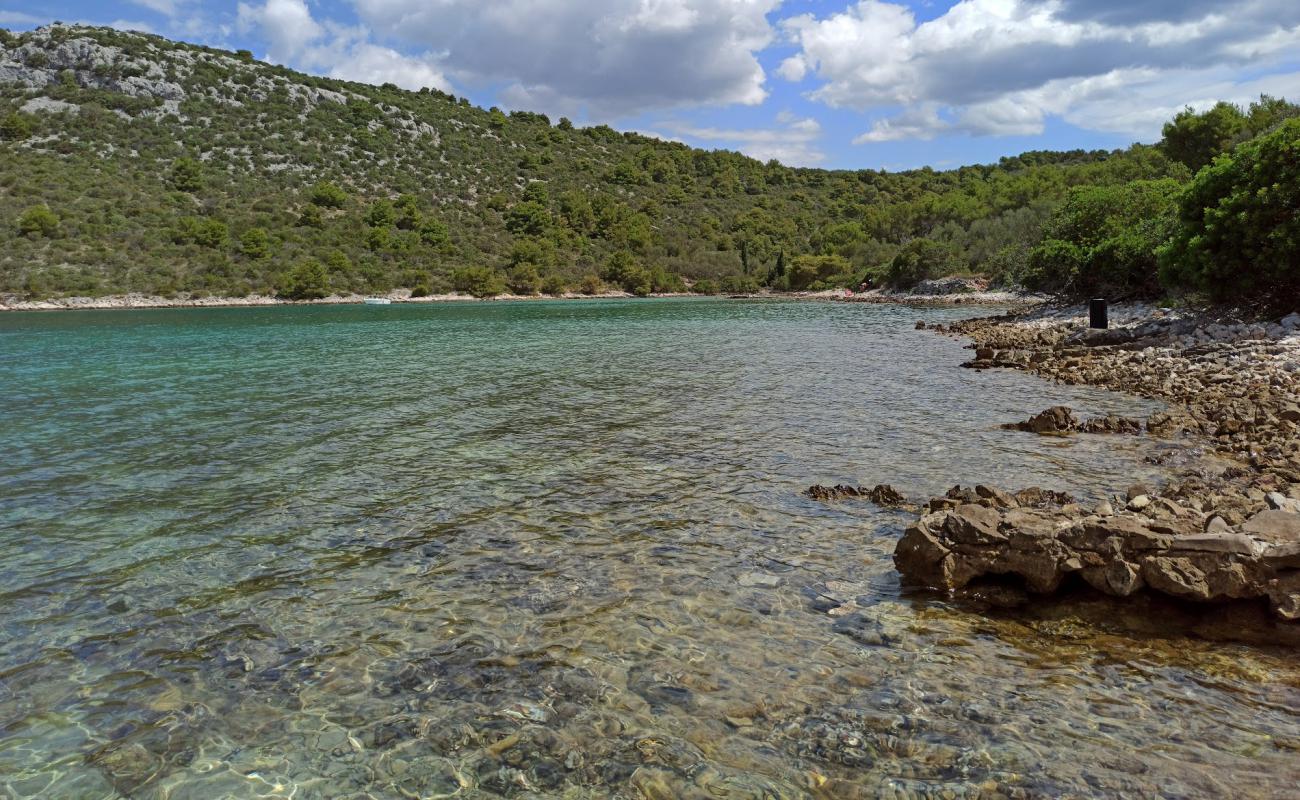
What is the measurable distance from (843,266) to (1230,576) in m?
117

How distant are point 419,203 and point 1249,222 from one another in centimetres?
11633

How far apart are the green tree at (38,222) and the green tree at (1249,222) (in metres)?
106

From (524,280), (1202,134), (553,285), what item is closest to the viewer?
(1202,134)

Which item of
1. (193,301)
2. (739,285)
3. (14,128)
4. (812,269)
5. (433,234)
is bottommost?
(193,301)

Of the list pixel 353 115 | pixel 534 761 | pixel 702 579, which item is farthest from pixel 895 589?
pixel 353 115

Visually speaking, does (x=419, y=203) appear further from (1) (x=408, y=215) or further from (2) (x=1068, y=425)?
(2) (x=1068, y=425)

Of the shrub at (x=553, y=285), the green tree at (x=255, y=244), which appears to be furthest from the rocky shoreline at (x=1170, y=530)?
the shrub at (x=553, y=285)

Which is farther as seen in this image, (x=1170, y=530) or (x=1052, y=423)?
(x=1052, y=423)

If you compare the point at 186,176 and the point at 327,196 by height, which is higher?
the point at 186,176

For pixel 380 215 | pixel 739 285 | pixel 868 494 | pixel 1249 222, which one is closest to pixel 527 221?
pixel 380 215

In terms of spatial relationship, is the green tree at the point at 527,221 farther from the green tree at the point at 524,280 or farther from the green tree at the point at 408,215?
the green tree at the point at 408,215

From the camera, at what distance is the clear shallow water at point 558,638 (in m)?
4.13

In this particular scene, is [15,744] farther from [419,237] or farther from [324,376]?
[419,237]

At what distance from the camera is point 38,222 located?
8156 cm
